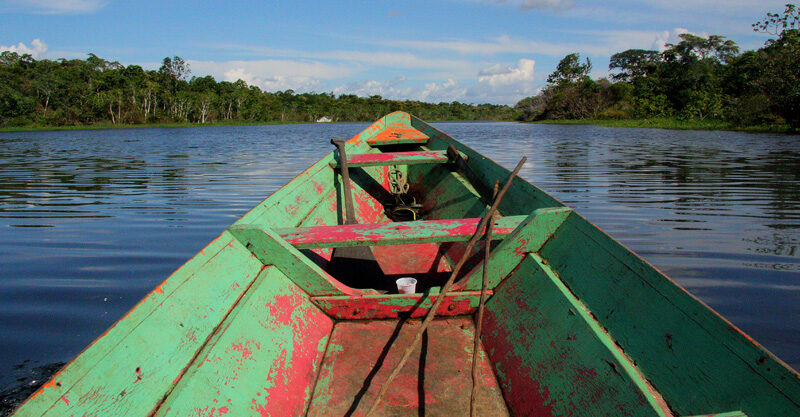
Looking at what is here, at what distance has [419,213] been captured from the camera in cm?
Answer: 464

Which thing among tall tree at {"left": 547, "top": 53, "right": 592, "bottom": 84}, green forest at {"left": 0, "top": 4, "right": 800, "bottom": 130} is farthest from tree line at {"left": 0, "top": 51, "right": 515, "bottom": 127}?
tall tree at {"left": 547, "top": 53, "right": 592, "bottom": 84}

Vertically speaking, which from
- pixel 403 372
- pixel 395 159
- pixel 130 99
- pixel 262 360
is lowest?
pixel 403 372

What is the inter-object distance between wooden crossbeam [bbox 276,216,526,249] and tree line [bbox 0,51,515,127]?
51.8 meters

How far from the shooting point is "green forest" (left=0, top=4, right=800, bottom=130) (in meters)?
22.3

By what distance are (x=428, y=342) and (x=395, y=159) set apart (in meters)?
2.48

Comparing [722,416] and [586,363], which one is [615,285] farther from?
[722,416]

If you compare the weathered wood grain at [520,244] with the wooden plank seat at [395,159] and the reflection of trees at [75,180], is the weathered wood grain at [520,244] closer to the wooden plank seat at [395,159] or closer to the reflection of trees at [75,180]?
the wooden plank seat at [395,159]

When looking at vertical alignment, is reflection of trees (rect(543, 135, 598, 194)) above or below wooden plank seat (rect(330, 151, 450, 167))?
below

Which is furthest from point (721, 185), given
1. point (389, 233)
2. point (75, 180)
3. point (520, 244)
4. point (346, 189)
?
point (75, 180)

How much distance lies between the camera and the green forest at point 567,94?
22328 mm

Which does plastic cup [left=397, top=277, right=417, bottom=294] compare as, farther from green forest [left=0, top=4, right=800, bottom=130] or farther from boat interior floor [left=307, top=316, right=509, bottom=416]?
green forest [left=0, top=4, right=800, bottom=130]

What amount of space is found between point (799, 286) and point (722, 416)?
312 cm

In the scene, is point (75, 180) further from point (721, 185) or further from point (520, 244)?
point (721, 185)

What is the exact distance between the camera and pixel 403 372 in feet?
6.23
